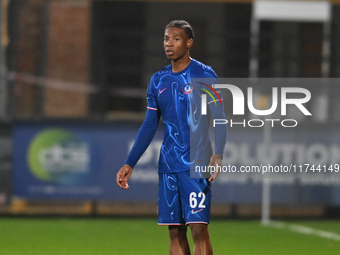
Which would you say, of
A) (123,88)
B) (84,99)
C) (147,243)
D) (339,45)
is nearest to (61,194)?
(147,243)

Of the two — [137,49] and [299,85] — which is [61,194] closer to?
[299,85]

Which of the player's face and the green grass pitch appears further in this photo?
the green grass pitch

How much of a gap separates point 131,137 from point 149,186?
2.69ft

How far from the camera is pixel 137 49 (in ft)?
56.2

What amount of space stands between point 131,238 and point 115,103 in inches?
319

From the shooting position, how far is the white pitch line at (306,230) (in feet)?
31.0

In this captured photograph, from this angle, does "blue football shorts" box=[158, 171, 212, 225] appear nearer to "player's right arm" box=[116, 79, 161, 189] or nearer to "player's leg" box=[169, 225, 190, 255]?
"player's leg" box=[169, 225, 190, 255]

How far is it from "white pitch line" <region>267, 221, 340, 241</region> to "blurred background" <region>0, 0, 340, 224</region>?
1.29 feet

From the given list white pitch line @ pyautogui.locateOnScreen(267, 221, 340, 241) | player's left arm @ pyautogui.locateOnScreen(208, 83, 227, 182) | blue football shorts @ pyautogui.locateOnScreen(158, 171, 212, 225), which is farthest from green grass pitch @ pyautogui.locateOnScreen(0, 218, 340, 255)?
player's left arm @ pyautogui.locateOnScreen(208, 83, 227, 182)

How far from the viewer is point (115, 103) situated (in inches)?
664

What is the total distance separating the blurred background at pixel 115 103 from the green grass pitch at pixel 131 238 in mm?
422

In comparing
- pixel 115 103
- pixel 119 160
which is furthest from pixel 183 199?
pixel 115 103

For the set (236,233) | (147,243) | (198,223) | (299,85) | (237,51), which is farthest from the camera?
(237,51)

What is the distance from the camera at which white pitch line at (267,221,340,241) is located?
944 cm
